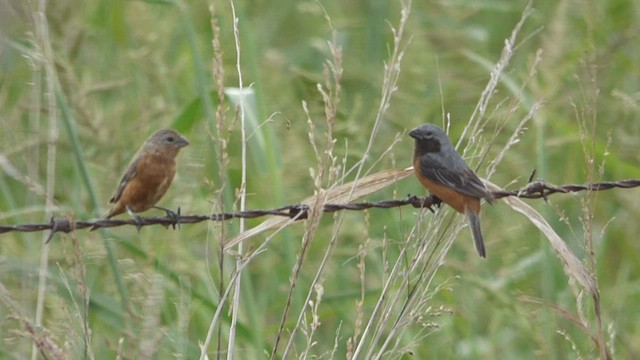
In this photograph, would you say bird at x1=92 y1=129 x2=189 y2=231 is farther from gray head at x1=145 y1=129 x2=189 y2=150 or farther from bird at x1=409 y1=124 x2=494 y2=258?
bird at x1=409 y1=124 x2=494 y2=258

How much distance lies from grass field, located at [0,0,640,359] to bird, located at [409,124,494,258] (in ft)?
0.28

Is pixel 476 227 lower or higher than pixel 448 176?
lower

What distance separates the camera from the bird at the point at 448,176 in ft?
13.2

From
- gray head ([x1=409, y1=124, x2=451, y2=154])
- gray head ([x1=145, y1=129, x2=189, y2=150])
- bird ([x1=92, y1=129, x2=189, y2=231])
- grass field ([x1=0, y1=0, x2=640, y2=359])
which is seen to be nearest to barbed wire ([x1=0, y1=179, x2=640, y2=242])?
grass field ([x1=0, y1=0, x2=640, y2=359])

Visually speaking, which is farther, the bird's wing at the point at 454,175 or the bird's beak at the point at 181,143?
the bird's beak at the point at 181,143

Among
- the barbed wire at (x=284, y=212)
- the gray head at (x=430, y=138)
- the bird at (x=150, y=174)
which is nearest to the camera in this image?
the barbed wire at (x=284, y=212)

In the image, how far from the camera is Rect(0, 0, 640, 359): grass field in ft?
12.4

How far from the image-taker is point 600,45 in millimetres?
6848

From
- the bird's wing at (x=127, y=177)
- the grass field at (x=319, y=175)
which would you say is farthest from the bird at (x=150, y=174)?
the grass field at (x=319, y=175)

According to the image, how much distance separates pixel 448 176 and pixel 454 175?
3 cm

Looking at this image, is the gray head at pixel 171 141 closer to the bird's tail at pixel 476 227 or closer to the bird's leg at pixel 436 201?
the bird's leg at pixel 436 201

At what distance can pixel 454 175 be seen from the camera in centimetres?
412

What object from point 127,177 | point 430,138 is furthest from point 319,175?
point 127,177

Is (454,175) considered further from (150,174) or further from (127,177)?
(127,177)
